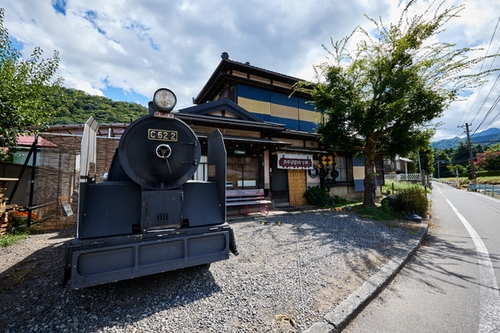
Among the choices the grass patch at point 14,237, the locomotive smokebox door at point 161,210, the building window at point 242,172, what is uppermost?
the building window at point 242,172

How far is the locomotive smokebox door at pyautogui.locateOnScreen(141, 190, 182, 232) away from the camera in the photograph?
2.64 m

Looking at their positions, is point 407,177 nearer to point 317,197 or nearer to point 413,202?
point 317,197

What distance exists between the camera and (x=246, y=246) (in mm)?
4473

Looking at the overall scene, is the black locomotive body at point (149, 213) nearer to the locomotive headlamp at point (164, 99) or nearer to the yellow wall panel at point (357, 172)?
the locomotive headlamp at point (164, 99)

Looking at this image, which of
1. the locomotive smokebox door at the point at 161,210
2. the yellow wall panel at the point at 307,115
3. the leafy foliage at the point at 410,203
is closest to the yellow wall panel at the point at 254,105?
the yellow wall panel at the point at 307,115

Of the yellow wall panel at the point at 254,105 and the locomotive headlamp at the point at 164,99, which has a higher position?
the yellow wall panel at the point at 254,105

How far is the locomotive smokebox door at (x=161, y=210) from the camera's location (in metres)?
2.64

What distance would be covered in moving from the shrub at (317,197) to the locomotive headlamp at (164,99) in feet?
30.5

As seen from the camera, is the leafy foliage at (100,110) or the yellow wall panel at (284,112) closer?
the yellow wall panel at (284,112)

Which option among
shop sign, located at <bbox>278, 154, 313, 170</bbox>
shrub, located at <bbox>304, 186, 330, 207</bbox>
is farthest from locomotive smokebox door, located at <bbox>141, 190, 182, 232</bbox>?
shrub, located at <bbox>304, 186, 330, 207</bbox>

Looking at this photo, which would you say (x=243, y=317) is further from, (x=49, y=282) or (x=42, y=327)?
(x=49, y=282)

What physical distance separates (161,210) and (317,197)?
9264 mm

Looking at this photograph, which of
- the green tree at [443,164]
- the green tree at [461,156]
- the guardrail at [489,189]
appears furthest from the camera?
the green tree at [443,164]

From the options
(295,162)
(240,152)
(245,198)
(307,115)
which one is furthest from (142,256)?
(307,115)
